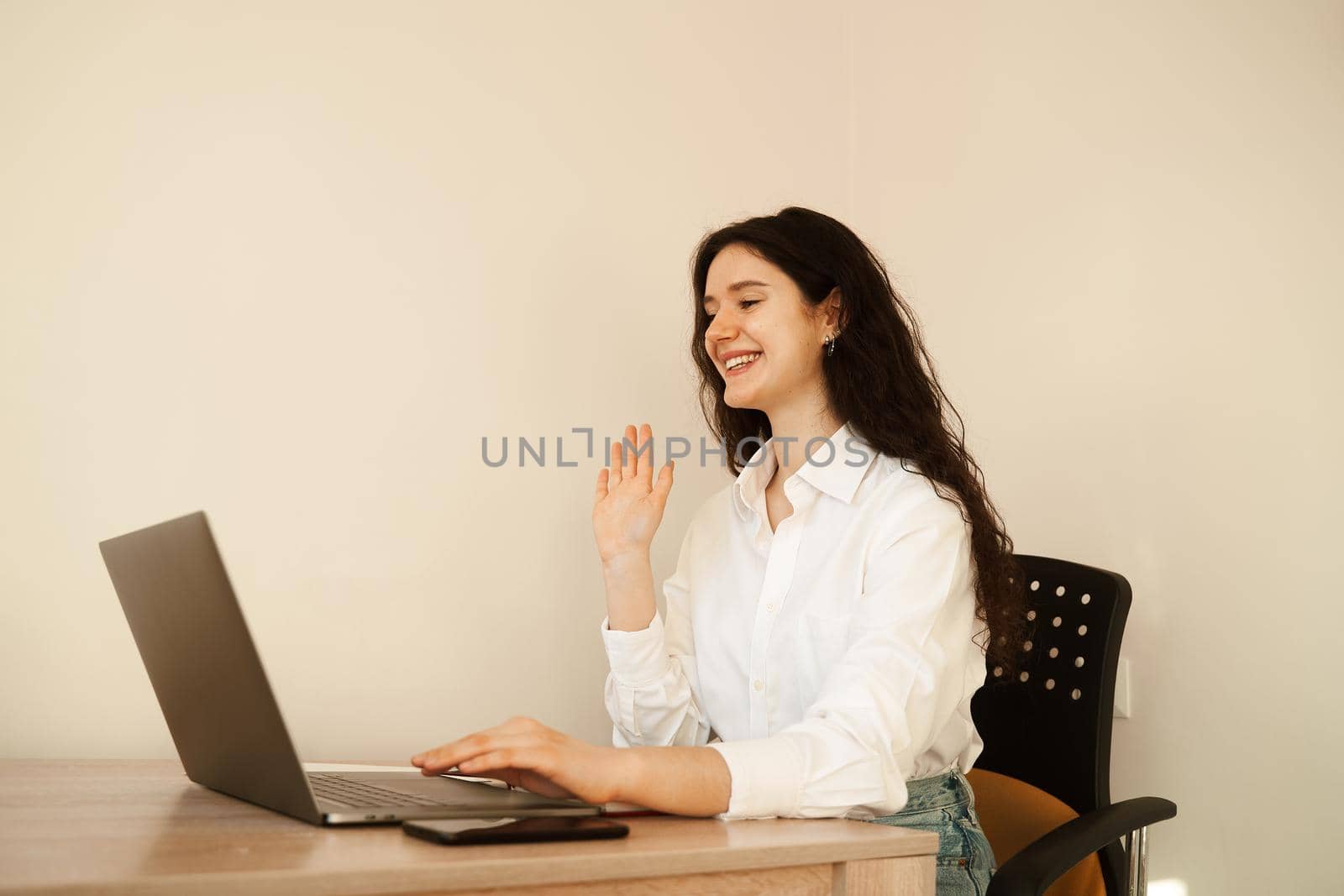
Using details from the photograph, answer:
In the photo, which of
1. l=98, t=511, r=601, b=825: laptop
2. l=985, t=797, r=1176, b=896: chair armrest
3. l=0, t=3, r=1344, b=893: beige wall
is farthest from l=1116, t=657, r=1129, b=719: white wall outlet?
l=98, t=511, r=601, b=825: laptop

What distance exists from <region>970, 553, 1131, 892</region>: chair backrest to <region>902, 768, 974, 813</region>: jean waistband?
159 millimetres

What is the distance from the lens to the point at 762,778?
40.8 inches

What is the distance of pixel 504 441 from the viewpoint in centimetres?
193

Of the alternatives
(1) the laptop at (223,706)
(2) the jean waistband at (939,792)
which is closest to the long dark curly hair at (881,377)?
(2) the jean waistband at (939,792)

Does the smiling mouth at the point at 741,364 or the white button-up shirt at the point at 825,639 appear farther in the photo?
the smiling mouth at the point at 741,364

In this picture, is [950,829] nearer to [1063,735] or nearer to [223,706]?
[1063,735]

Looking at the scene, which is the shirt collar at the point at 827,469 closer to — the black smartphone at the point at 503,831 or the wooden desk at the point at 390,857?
the wooden desk at the point at 390,857

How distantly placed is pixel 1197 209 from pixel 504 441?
127cm

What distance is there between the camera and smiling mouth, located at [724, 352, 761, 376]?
1698mm

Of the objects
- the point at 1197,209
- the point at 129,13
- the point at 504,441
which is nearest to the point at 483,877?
the point at 504,441

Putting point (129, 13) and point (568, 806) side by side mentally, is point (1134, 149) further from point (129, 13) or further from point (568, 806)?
point (129, 13)

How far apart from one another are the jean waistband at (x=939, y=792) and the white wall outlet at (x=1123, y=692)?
52 centimetres

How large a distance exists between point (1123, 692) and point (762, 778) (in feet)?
3.55

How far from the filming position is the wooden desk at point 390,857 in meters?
0.70
